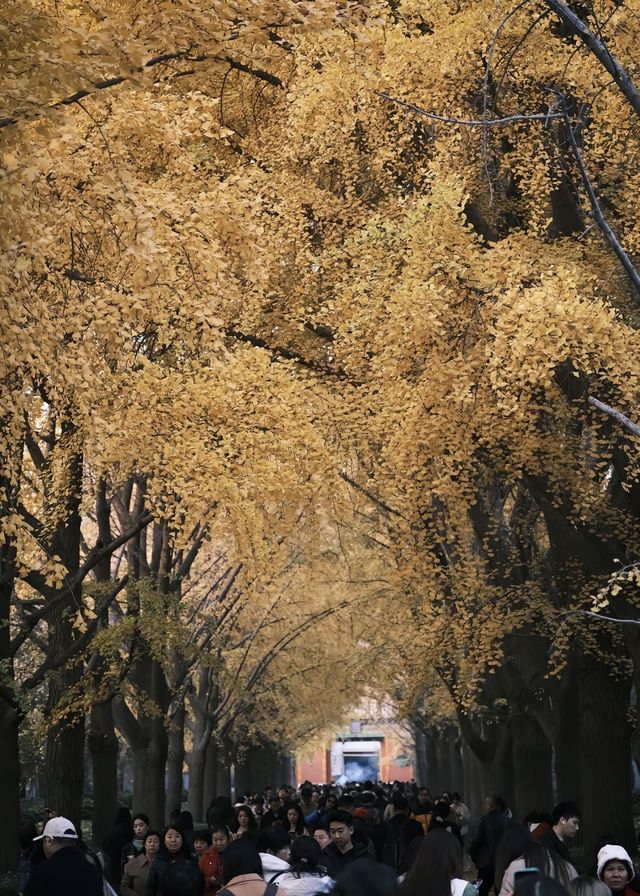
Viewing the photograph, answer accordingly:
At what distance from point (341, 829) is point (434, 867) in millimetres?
4906

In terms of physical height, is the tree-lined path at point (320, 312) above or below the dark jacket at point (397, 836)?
above

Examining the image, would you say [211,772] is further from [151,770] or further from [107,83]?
[107,83]

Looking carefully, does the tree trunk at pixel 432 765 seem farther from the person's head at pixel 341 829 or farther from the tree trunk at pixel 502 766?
the person's head at pixel 341 829

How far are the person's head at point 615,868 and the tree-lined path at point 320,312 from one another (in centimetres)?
198

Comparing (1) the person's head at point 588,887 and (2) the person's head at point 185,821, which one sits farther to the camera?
(2) the person's head at point 185,821

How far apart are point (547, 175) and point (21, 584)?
12453 mm

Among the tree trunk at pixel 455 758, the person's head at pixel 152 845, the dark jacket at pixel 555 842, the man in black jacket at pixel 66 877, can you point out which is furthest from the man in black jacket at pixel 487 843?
the tree trunk at pixel 455 758

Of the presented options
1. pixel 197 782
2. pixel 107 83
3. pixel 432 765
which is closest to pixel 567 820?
pixel 107 83

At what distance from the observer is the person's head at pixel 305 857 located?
8781mm

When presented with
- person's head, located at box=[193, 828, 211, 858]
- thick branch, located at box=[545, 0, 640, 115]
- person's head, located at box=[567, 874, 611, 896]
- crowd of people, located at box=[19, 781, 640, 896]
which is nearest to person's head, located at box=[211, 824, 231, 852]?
crowd of people, located at box=[19, 781, 640, 896]

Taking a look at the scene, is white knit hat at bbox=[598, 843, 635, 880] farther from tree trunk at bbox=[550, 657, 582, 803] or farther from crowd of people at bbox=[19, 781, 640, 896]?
tree trunk at bbox=[550, 657, 582, 803]

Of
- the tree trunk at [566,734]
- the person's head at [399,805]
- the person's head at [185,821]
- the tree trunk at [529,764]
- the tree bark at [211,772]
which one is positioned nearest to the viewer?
the person's head at [185,821]

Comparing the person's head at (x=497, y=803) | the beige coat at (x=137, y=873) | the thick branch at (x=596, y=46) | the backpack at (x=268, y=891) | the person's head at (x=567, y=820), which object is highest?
the thick branch at (x=596, y=46)

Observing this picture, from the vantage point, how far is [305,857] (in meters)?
8.93
